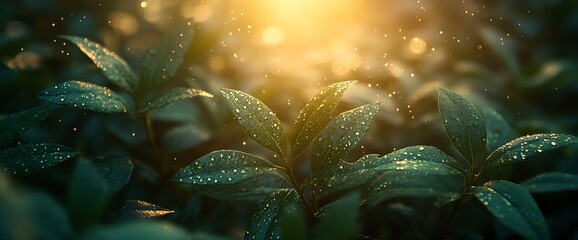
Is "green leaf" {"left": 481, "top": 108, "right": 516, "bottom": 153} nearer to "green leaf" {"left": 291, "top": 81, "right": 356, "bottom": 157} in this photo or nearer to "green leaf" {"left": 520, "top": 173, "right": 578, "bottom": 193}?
"green leaf" {"left": 520, "top": 173, "right": 578, "bottom": 193}

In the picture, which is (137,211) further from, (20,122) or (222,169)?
(20,122)

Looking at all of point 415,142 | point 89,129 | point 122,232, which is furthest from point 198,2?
point 122,232

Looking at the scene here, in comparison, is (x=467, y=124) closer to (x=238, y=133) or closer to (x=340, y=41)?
(x=238, y=133)

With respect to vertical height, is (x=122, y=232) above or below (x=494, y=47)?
above

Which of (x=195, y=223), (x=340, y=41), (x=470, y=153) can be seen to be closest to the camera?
(x=470, y=153)

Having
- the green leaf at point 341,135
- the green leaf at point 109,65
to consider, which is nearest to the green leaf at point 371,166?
the green leaf at point 341,135

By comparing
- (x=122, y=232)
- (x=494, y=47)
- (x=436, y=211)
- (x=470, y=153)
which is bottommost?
(x=436, y=211)
